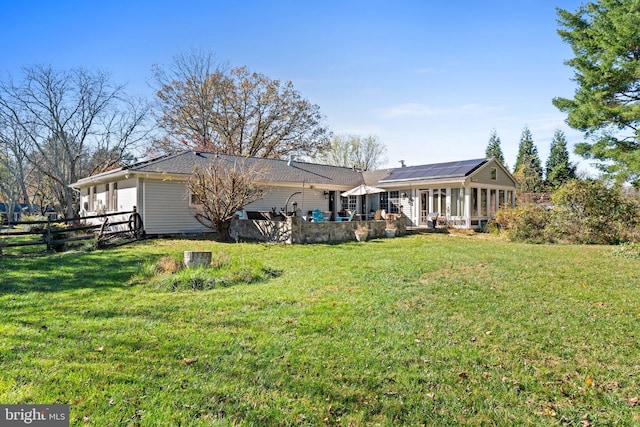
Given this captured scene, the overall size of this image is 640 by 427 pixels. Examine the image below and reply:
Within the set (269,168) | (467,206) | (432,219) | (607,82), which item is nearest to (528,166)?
(467,206)

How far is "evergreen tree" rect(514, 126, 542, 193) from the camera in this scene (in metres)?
34.2

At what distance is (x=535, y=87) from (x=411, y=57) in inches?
205

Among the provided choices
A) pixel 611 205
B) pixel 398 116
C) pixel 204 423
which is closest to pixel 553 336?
pixel 204 423

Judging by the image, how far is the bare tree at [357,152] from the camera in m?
42.5

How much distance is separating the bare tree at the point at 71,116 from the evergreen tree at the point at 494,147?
40347mm

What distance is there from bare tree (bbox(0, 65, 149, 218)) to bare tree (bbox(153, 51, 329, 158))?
8.64ft

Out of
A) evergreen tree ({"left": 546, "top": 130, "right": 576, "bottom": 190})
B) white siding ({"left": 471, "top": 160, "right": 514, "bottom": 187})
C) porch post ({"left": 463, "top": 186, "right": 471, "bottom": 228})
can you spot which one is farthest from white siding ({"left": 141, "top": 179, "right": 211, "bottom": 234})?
evergreen tree ({"left": 546, "top": 130, "right": 576, "bottom": 190})

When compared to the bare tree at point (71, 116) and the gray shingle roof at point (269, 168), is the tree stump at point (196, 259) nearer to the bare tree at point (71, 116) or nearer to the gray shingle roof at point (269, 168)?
the gray shingle roof at point (269, 168)

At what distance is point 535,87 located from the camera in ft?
45.3

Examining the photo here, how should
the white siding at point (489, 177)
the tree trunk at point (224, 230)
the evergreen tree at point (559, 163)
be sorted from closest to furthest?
the tree trunk at point (224, 230)
the white siding at point (489, 177)
the evergreen tree at point (559, 163)

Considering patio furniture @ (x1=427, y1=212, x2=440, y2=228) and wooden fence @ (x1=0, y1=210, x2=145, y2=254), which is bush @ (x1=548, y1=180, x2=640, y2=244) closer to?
patio furniture @ (x1=427, y1=212, x2=440, y2=228)

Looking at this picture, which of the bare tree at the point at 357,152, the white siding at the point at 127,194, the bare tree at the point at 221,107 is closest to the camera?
the white siding at the point at 127,194

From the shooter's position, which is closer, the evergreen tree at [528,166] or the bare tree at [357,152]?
the evergreen tree at [528,166]

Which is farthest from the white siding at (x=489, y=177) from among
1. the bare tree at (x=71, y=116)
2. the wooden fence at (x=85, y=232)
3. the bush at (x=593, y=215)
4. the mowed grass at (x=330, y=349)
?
the bare tree at (x=71, y=116)
